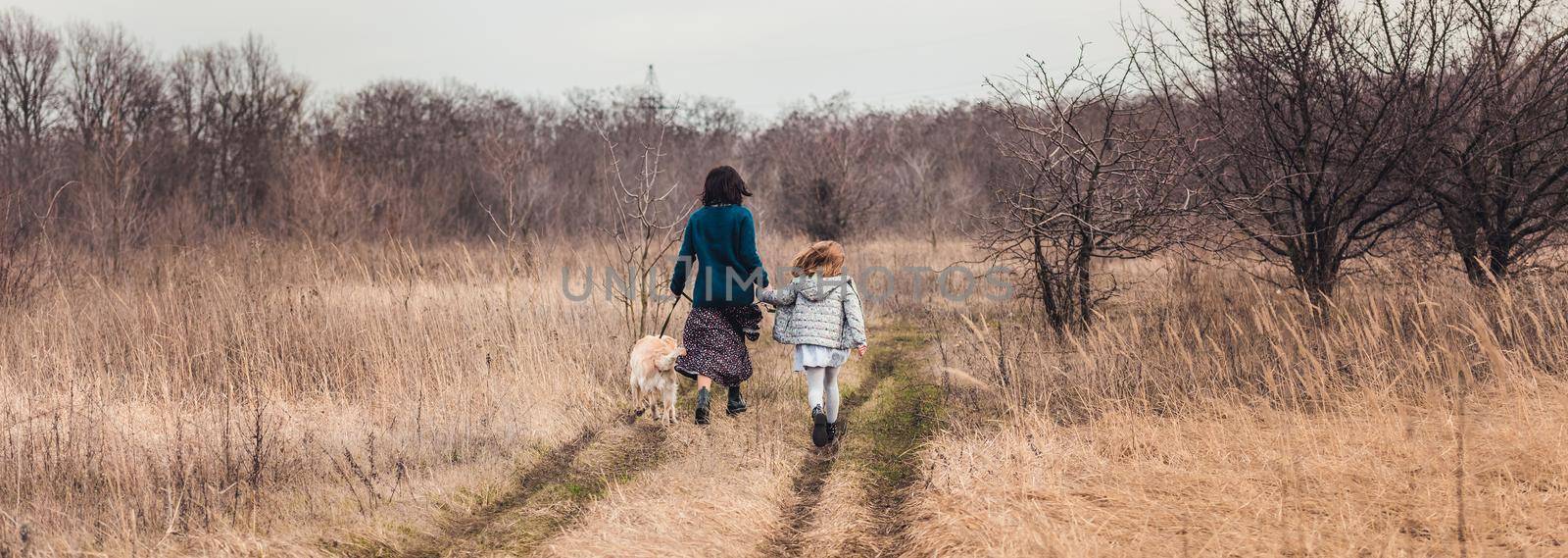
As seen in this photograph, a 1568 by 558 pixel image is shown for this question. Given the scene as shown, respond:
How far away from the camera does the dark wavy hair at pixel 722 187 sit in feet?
19.2

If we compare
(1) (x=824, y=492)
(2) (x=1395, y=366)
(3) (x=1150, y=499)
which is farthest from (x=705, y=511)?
(2) (x=1395, y=366)

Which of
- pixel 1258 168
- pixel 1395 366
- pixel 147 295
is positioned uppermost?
pixel 1258 168

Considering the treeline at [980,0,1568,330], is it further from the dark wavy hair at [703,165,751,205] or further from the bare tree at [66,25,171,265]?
the bare tree at [66,25,171,265]

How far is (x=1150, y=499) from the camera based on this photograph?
3.99 meters

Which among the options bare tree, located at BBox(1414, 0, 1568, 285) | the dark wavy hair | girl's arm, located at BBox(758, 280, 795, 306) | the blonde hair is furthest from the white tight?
bare tree, located at BBox(1414, 0, 1568, 285)

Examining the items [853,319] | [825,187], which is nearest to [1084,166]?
[853,319]

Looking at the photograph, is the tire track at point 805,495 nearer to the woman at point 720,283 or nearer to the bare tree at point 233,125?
the woman at point 720,283

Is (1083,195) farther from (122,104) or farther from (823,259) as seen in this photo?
(122,104)

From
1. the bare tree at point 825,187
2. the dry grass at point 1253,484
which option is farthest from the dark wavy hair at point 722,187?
the bare tree at point 825,187

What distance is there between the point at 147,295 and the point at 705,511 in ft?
19.6

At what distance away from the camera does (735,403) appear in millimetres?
6133

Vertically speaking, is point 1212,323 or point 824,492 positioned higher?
point 1212,323

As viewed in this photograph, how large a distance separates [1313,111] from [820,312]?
13.3ft

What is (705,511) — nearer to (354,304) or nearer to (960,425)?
(960,425)
